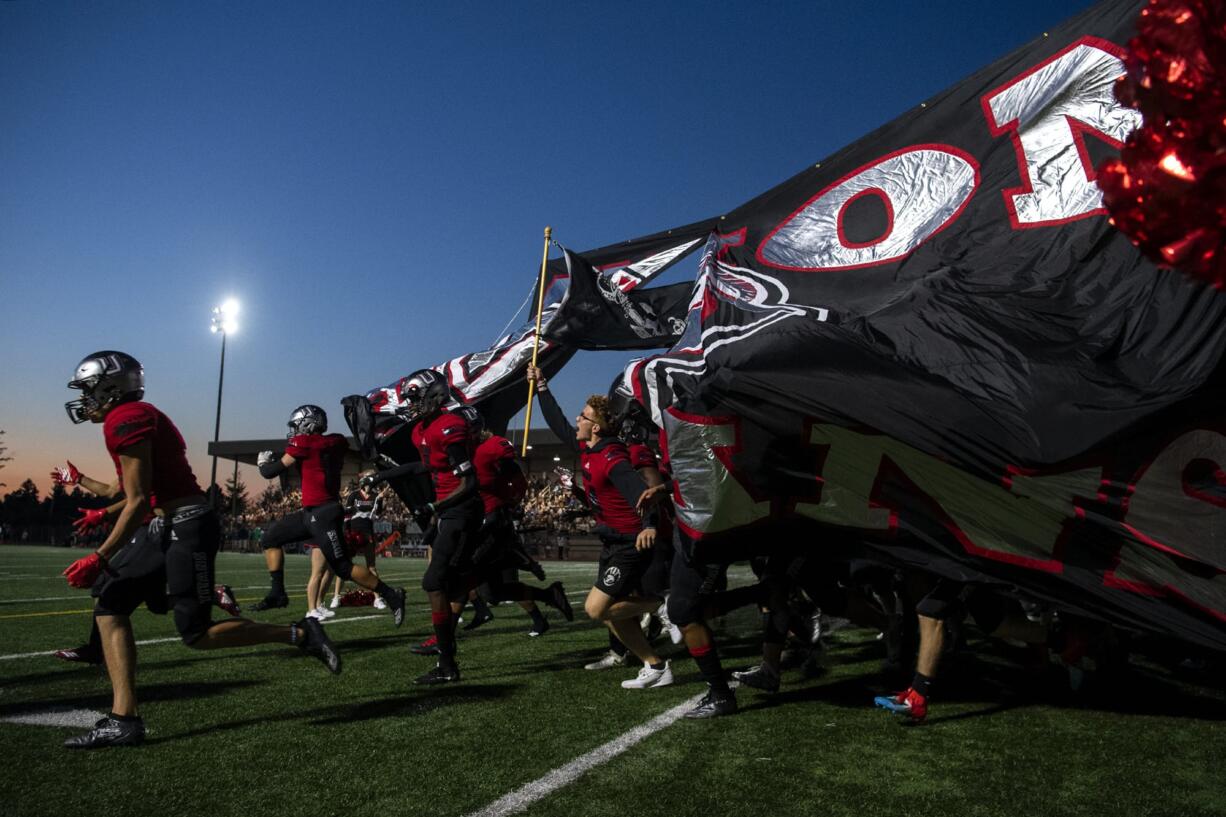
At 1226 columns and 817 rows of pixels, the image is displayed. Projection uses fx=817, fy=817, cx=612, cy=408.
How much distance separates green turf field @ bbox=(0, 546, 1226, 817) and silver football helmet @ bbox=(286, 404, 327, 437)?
2.70 metres

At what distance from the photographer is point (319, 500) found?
878cm

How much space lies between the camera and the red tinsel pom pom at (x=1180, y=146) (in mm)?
1662

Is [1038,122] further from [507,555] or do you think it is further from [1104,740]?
[507,555]

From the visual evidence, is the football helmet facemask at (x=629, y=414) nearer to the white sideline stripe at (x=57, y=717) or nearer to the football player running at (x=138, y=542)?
the football player running at (x=138, y=542)

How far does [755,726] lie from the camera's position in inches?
188

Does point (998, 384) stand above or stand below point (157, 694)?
above

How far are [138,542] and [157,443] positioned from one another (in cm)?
53

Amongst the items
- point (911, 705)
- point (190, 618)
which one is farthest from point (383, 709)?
point (911, 705)

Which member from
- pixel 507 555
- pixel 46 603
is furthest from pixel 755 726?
pixel 46 603

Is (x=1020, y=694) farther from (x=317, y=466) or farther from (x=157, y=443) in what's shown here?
(x=317, y=466)

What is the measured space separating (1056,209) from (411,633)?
285 inches

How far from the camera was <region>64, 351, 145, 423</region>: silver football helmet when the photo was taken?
4.25m

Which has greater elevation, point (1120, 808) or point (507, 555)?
point (507, 555)

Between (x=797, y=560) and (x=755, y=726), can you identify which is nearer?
(x=755, y=726)
